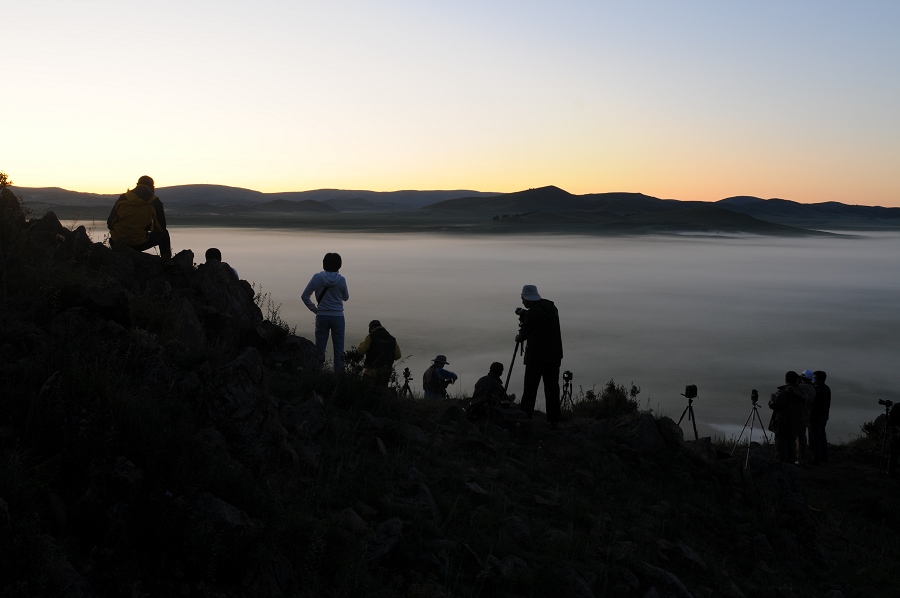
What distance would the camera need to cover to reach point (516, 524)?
5.15 meters

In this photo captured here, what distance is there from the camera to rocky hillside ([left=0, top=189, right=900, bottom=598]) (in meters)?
3.48

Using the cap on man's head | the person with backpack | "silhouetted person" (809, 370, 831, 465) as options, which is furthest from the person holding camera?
"silhouetted person" (809, 370, 831, 465)

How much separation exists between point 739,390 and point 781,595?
1350 centimetres

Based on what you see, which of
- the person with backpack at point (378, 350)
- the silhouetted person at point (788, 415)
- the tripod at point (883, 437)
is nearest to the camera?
the person with backpack at point (378, 350)

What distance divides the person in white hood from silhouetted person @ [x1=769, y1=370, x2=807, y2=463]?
18.9ft

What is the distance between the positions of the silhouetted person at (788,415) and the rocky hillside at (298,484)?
167 centimetres

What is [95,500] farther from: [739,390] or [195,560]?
[739,390]

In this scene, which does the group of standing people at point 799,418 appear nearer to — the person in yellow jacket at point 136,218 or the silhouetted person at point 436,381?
the silhouetted person at point 436,381

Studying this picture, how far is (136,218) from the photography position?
8.55 metres

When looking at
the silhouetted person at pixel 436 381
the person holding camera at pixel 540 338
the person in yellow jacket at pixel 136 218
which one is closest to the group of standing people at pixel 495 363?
the person holding camera at pixel 540 338

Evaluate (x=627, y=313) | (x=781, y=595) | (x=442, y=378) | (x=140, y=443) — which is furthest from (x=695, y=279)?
(x=140, y=443)

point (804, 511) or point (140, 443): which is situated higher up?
point (140, 443)

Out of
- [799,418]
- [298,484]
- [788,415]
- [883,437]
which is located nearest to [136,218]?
[298,484]

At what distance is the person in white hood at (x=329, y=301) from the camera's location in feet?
27.6
